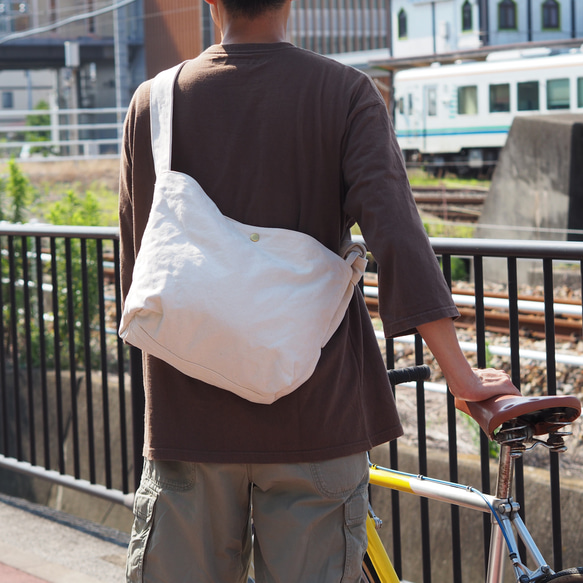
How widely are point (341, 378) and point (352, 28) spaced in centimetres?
10981

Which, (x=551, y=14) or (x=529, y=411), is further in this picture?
(x=551, y=14)

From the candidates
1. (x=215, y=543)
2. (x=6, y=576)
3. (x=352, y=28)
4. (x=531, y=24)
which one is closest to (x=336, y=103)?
(x=215, y=543)

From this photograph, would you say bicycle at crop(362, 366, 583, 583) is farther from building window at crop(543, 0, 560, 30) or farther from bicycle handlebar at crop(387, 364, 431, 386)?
building window at crop(543, 0, 560, 30)

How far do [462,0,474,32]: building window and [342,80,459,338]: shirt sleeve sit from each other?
218 ft

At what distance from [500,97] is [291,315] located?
3180cm

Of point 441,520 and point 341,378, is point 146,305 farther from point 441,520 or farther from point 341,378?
point 441,520

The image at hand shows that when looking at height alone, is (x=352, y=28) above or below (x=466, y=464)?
above

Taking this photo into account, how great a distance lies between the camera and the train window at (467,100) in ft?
108

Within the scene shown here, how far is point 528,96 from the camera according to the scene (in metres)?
30.9

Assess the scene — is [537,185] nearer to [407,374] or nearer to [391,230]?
[407,374]

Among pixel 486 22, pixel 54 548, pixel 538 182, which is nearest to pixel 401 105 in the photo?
pixel 538 182

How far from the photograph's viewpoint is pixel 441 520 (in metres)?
4.01

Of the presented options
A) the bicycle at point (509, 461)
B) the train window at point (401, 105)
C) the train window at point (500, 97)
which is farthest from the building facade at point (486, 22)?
the bicycle at point (509, 461)

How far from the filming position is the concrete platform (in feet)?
11.8
